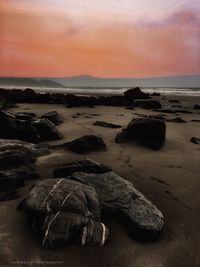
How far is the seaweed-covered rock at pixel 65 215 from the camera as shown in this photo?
2.33 metres

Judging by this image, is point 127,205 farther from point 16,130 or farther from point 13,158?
point 16,130

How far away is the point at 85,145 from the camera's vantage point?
4891 mm

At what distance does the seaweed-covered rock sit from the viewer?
2.33 metres

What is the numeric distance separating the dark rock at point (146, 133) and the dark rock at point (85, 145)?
27.1 inches

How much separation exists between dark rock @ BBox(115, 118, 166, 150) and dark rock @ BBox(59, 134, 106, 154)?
689 mm

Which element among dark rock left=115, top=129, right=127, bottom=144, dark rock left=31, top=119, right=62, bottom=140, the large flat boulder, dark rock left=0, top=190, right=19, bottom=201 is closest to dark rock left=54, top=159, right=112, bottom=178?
the large flat boulder

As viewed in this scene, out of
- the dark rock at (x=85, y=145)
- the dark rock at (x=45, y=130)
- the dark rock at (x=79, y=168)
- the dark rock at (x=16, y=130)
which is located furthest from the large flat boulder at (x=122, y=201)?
the dark rock at (x=45, y=130)

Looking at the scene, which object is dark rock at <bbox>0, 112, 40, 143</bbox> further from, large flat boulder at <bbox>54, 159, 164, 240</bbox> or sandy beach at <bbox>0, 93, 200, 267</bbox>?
large flat boulder at <bbox>54, 159, 164, 240</bbox>

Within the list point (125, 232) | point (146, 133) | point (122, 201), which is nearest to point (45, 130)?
point (146, 133)

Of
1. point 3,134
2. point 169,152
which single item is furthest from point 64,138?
point 169,152

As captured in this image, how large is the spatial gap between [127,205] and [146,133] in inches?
111

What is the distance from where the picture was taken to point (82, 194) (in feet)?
8.75

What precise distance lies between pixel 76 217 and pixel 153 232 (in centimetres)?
65

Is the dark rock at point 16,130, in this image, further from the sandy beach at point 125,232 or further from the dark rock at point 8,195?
the dark rock at point 8,195
